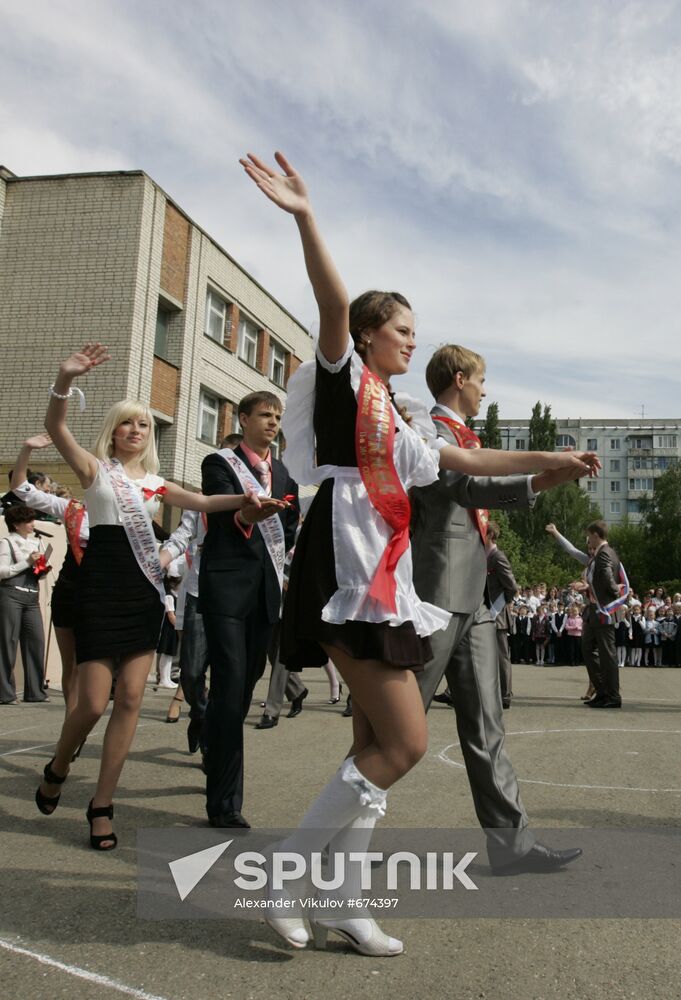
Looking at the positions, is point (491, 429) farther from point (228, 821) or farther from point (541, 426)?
point (228, 821)

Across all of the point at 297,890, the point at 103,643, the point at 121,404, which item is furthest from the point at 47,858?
the point at 121,404

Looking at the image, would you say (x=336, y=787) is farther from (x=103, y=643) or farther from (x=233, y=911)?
(x=103, y=643)

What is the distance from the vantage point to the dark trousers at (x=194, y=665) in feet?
20.7

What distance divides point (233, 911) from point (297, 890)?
0.53m

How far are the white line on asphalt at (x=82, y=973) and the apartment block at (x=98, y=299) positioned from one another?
20951mm

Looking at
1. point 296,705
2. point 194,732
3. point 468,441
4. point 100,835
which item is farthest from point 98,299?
point 468,441

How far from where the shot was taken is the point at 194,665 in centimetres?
645

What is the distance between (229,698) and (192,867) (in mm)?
924

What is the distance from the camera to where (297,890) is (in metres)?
2.70

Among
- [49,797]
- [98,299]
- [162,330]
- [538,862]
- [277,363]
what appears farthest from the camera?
[277,363]

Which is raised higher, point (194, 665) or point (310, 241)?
point (310, 241)

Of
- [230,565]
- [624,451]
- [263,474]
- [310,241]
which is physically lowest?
[230,565]

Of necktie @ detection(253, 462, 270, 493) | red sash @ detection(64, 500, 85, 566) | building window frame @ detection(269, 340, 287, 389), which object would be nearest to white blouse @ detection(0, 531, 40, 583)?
red sash @ detection(64, 500, 85, 566)

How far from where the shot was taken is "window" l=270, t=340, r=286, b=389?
35.0 meters
